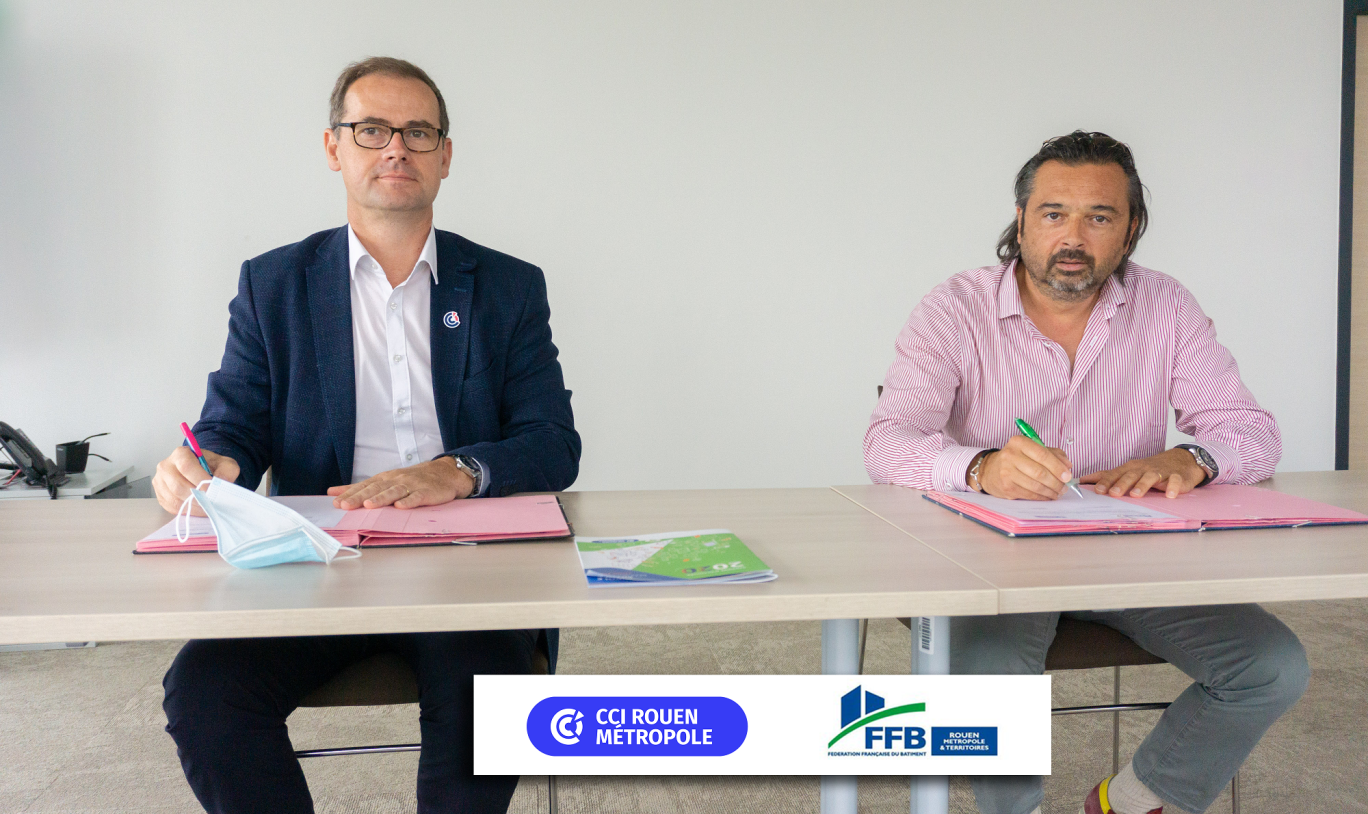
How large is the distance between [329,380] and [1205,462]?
59.3 inches

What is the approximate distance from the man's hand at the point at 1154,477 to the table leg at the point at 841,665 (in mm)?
519

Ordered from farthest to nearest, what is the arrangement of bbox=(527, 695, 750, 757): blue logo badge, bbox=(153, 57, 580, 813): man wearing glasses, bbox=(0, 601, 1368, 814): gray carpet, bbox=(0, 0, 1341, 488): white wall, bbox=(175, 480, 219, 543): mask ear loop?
bbox=(0, 0, 1341, 488): white wall < bbox=(0, 601, 1368, 814): gray carpet < bbox=(153, 57, 580, 813): man wearing glasses < bbox=(175, 480, 219, 543): mask ear loop < bbox=(527, 695, 750, 757): blue logo badge

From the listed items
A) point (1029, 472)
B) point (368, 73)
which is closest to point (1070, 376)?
point (1029, 472)

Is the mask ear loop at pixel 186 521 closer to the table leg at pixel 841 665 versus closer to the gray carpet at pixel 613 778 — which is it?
the table leg at pixel 841 665

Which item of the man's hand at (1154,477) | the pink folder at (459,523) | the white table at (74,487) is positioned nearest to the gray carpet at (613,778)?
the white table at (74,487)

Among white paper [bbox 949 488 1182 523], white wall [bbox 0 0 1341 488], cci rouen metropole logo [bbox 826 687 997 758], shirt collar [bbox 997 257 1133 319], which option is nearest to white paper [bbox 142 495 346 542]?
cci rouen metropole logo [bbox 826 687 997 758]

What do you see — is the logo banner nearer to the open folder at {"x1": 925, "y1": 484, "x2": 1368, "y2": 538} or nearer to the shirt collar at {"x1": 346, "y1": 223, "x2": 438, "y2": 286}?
the open folder at {"x1": 925, "y1": 484, "x2": 1368, "y2": 538}

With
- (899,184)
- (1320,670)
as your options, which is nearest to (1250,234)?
(899,184)

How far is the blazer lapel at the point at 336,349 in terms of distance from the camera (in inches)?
66.9

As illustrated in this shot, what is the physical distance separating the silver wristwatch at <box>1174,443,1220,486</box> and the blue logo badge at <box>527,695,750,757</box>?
3.20 feet

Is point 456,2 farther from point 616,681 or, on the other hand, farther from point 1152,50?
point 616,681

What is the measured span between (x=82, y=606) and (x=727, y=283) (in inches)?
112

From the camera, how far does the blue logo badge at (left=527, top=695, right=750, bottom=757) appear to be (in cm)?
102

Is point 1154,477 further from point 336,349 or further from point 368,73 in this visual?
point 368,73
